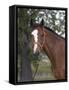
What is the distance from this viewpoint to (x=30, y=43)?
213 cm

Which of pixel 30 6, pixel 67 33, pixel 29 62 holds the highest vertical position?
pixel 30 6

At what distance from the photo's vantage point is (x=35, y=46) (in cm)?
214

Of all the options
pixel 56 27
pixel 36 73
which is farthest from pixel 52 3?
pixel 36 73

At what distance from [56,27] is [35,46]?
0.20 m

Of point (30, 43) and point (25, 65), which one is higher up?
point (30, 43)

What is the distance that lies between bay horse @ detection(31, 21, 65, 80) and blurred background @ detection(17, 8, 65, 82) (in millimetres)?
→ 26

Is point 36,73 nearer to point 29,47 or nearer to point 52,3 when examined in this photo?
point 29,47

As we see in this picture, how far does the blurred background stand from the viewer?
2111 mm

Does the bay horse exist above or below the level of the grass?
above

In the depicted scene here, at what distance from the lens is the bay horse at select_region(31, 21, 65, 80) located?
84.8 inches

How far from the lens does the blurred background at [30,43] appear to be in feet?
6.93

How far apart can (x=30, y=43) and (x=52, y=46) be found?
160 millimetres

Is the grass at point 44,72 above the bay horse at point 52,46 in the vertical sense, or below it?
below

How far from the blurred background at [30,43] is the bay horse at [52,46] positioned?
0.08 ft
